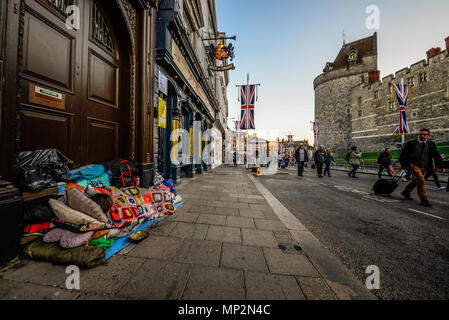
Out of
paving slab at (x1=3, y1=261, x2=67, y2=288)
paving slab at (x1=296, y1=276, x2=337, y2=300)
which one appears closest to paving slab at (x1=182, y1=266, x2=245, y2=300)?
paving slab at (x1=296, y1=276, x2=337, y2=300)

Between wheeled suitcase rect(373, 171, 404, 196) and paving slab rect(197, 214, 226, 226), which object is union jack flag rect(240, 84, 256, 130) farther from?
paving slab rect(197, 214, 226, 226)

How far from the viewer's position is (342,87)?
42.0m

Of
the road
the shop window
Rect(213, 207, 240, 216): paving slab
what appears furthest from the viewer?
Rect(213, 207, 240, 216): paving slab

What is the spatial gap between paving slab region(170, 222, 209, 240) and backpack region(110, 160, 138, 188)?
1489mm

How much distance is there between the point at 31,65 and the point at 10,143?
1.18 metres

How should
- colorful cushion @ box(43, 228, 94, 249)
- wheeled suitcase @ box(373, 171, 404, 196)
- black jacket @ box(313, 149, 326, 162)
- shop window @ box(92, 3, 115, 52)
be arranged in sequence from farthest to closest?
black jacket @ box(313, 149, 326, 162) → wheeled suitcase @ box(373, 171, 404, 196) → shop window @ box(92, 3, 115, 52) → colorful cushion @ box(43, 228, 94, 249)

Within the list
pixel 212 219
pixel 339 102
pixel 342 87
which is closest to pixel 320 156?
pixel 212 219

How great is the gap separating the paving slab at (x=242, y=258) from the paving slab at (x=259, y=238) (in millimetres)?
147

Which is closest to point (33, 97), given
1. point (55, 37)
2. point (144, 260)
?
point (55, 37)

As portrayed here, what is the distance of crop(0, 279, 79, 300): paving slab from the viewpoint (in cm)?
137
